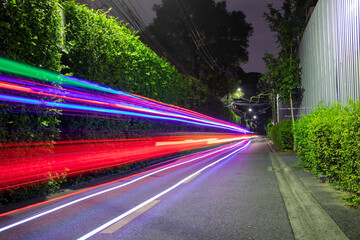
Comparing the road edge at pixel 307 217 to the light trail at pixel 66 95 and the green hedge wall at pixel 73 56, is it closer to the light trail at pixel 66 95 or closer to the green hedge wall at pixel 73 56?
the green hedge wall at pixel 73 56

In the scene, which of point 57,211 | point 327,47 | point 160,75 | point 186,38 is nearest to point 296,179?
point 327,47

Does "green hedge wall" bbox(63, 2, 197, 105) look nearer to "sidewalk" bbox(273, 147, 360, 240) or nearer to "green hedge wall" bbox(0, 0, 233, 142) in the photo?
"green hedge wall" bbox(0, 0, 233, 142)

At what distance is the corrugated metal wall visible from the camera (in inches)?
314

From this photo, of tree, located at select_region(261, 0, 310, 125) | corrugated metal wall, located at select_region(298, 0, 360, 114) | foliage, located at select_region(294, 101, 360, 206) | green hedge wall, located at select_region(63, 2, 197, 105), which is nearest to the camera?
foliage, located at select_region(294, 101, 360, 206)

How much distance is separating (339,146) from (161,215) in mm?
4412

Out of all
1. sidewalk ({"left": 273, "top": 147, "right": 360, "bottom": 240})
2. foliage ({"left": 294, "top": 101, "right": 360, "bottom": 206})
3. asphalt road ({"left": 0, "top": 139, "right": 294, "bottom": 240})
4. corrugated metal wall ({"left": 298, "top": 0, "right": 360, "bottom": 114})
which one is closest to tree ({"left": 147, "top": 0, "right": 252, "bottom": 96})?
corrugated metal wall ({"left": 298, "top": 0, "right": 360, "bottom": 114})

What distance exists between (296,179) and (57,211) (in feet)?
22.3

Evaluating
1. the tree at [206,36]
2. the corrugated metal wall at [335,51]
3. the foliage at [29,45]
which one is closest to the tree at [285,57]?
the corrugated metal wall at [335,51]

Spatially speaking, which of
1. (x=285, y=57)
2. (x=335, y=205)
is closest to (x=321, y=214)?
(x=335, y=205)

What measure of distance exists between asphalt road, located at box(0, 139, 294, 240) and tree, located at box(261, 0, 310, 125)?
12170 millimetres

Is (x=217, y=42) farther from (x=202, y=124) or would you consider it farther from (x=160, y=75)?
(x=160, y=75)

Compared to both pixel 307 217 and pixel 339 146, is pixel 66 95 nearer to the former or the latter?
pixel 307 217

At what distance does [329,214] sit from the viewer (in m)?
4.99

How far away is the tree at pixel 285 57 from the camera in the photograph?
18.8 meters
